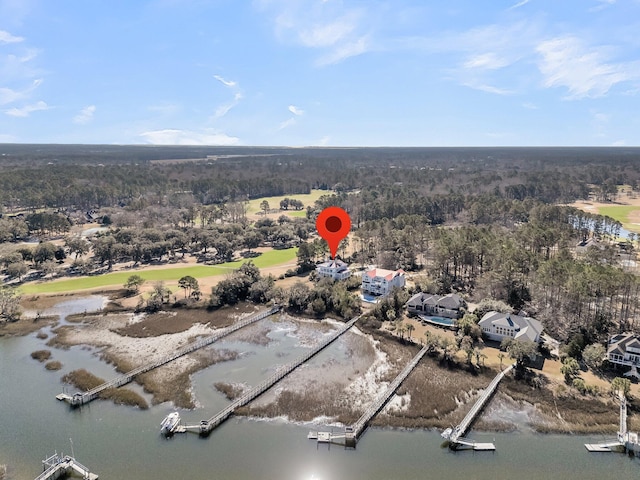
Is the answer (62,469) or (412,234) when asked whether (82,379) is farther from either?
(412,234)

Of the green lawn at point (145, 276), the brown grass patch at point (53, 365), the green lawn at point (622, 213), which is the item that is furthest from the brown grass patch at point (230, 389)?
the green lawn at point (622, 213)

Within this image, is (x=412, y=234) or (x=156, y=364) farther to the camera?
(x=412, y=234)

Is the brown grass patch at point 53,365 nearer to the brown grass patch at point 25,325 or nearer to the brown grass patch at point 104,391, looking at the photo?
the brown grass patch at point 104,391

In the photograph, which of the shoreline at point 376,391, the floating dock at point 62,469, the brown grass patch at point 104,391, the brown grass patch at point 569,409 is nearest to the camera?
the floating dock at point 62,469

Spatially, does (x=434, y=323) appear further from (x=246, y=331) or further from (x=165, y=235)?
(x=165, y=235)

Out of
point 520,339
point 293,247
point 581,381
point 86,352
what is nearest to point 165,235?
point 293,247

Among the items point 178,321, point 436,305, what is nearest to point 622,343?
point 436,305
